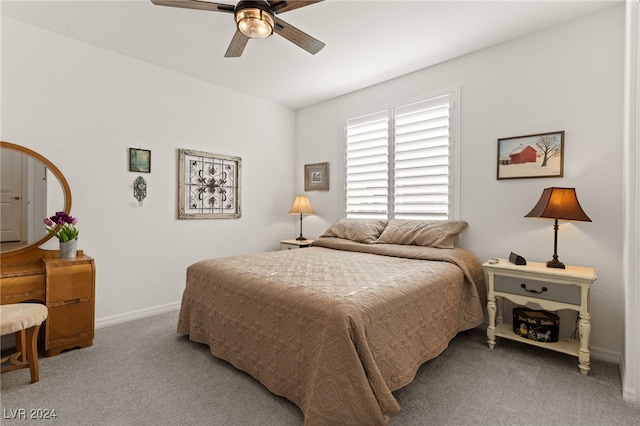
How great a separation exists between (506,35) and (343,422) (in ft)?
10.9

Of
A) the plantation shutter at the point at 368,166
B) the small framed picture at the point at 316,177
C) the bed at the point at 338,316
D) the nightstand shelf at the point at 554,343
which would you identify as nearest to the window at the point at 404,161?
the plantation shutter at the point at 368,166

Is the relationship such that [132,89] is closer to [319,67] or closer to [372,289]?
[319,67]

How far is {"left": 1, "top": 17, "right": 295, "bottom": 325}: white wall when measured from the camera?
2723 millimetres

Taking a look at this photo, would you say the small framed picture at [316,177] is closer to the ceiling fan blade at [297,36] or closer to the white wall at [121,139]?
the white wall at [121,139]

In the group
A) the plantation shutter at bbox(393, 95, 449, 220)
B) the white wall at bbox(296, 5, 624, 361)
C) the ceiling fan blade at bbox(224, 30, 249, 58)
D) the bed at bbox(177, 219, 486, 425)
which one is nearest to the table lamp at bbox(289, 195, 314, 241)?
the plantation shutter at bbox(393, 95, 449, 220)

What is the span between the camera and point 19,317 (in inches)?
76.2

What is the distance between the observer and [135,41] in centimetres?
293

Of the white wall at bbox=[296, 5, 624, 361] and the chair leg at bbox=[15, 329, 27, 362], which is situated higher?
the white wall at bbox=[296, 5, 624, 361]

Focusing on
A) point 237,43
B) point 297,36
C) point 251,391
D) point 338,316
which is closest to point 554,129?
point 297,36

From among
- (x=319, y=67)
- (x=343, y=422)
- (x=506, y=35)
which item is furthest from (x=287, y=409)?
(x=506, y=35)

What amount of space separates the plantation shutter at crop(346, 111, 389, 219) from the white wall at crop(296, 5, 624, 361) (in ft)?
1.94

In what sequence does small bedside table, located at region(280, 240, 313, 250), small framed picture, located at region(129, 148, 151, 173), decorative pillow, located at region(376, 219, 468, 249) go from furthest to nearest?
small bedside table, located at region(280, 240, 313, 250)
small framed picture, located at region(129, 148, 151, 173)
decorative pillow, located at region(376, 219, 468, 249)

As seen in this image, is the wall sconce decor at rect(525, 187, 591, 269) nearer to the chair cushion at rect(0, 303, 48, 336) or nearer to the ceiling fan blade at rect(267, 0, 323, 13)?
the ceiling fan blade at rect(267, 0, 323, 13)

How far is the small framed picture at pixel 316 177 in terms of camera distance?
14.8 feet
